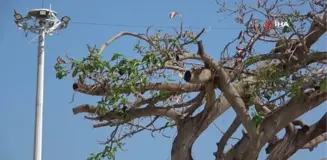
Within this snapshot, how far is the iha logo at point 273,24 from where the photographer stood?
7990mm

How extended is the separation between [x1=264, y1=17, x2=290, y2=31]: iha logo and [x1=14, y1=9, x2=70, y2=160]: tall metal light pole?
12.6 meters

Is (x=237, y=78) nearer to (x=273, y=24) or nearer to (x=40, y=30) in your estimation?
(x=273, y=24)

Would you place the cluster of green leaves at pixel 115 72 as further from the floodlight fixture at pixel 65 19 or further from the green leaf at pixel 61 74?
the floodlight fixture at pixel 65 19

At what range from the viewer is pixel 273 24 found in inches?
316

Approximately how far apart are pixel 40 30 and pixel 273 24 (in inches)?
534

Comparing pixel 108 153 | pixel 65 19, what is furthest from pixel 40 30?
pixel 108 153

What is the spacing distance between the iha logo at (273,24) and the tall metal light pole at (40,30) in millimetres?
12567

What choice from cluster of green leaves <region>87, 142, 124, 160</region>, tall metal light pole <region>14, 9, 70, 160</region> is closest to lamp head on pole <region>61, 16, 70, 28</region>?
tall metal light pole <region>14, 9, 70, 160</region>

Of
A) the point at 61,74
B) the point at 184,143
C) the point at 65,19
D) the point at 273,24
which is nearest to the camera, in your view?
the point at 273,24

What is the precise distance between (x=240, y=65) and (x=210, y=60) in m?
0.50

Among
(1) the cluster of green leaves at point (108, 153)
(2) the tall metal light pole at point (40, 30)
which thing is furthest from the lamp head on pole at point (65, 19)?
(1) the cluster of green leaves at point (108, 153)

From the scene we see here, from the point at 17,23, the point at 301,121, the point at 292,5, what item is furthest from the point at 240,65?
the point at 17,23

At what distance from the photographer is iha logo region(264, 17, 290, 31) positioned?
799 cm

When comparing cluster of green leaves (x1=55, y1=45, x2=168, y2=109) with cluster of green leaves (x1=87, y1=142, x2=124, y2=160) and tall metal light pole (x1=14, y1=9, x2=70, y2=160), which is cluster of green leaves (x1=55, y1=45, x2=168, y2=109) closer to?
cluster of green leaves (x1=87, y1=142, x2=124, y2=160)
